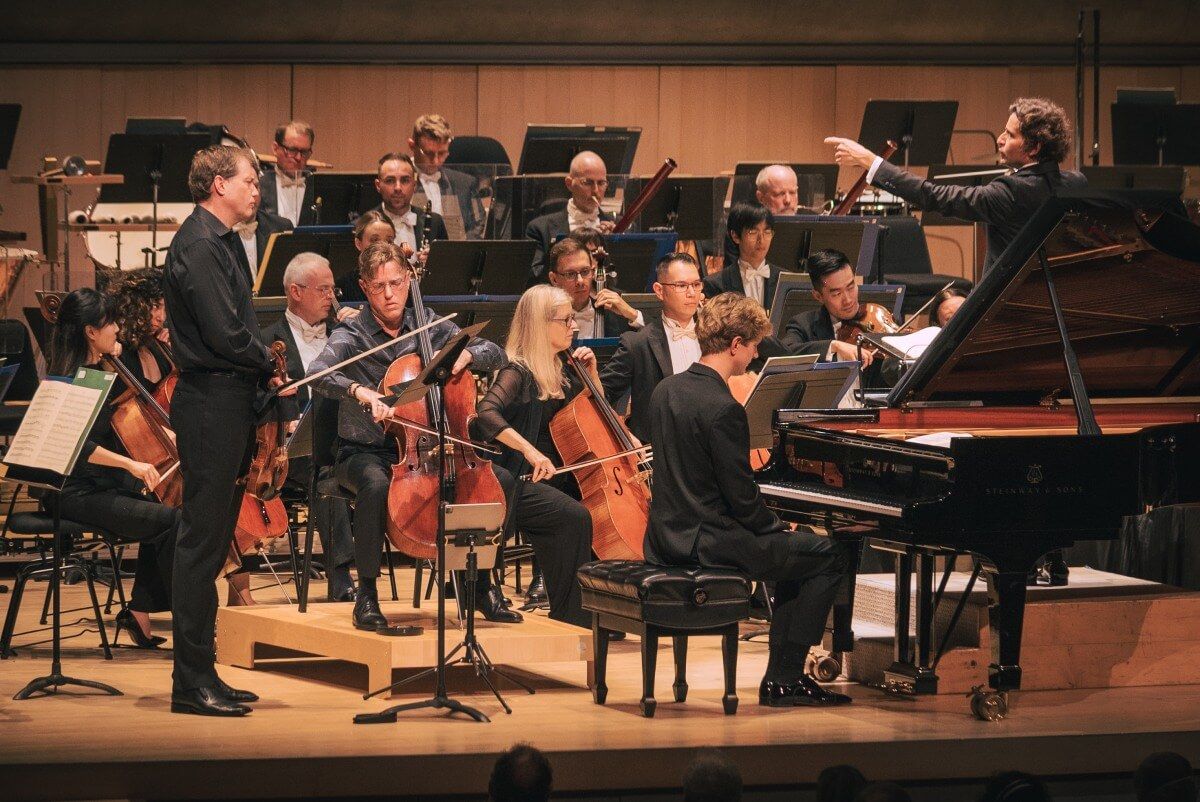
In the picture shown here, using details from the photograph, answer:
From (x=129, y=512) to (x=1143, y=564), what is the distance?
3.33 m

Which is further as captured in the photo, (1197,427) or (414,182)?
(414,182)

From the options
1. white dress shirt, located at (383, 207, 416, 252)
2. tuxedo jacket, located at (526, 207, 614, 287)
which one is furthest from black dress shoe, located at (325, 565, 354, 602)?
white dress shirt, located at (383, 207, 416, 252)

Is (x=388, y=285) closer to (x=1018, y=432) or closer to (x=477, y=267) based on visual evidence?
(x=477, y=267)

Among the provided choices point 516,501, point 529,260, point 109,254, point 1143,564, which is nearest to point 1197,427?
point 1143,564

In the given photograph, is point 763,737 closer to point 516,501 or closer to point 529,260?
point 516,501

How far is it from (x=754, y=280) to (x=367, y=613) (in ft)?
9.32

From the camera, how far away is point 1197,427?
431cm

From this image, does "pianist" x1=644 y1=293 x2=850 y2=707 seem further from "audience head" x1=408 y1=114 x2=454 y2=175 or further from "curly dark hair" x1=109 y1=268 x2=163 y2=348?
"audience head" x1=408 y1=114 x2=454 y2=175

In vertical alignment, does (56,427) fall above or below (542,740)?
above

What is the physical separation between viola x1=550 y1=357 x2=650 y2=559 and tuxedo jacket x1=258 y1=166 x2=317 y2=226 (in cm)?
252

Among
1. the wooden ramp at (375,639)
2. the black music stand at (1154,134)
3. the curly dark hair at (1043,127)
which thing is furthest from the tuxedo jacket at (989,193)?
the black music stand at (1154,134)

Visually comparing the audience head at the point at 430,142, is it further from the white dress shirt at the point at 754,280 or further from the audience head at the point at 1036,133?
the audience head at the point at 1036,133

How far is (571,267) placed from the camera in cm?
600

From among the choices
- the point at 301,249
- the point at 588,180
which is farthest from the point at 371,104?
the point at 301,249
